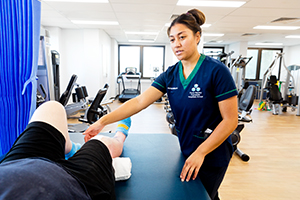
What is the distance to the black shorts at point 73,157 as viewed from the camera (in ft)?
2.37

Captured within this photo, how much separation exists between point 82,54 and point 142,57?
3.07 metres

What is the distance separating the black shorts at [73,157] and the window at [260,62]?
29.3 ft

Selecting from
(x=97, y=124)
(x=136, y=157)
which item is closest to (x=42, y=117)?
(x=97, y=124)

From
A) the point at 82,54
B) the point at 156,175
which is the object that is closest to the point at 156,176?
the point at 156,175

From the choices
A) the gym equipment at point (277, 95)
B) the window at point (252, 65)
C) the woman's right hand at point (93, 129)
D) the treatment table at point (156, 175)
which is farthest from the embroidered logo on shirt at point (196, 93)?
the window at point (252, 65)

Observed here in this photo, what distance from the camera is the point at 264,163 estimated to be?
2.36 meters

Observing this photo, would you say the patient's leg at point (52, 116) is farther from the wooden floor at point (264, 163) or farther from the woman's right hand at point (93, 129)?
the wooden floor at point (264, 163)

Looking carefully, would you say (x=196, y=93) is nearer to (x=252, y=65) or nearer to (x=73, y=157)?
(x=73, y=157)

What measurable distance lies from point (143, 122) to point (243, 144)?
6.21 ft

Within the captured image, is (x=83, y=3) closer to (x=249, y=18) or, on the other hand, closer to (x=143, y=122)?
(x=143, y=122)

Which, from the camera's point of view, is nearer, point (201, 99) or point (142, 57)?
point (201, 99)

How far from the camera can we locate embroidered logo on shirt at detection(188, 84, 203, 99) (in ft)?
3.12

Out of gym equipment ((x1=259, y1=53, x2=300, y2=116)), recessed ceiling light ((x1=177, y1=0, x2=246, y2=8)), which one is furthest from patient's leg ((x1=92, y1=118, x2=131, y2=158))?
gym equipment ((x1=259, y1=53, x2=300, y2=116))

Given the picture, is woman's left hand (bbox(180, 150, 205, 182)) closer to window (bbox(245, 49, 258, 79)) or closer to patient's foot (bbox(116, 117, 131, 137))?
patient's foot (bbox(116, 117, 131, 137))
